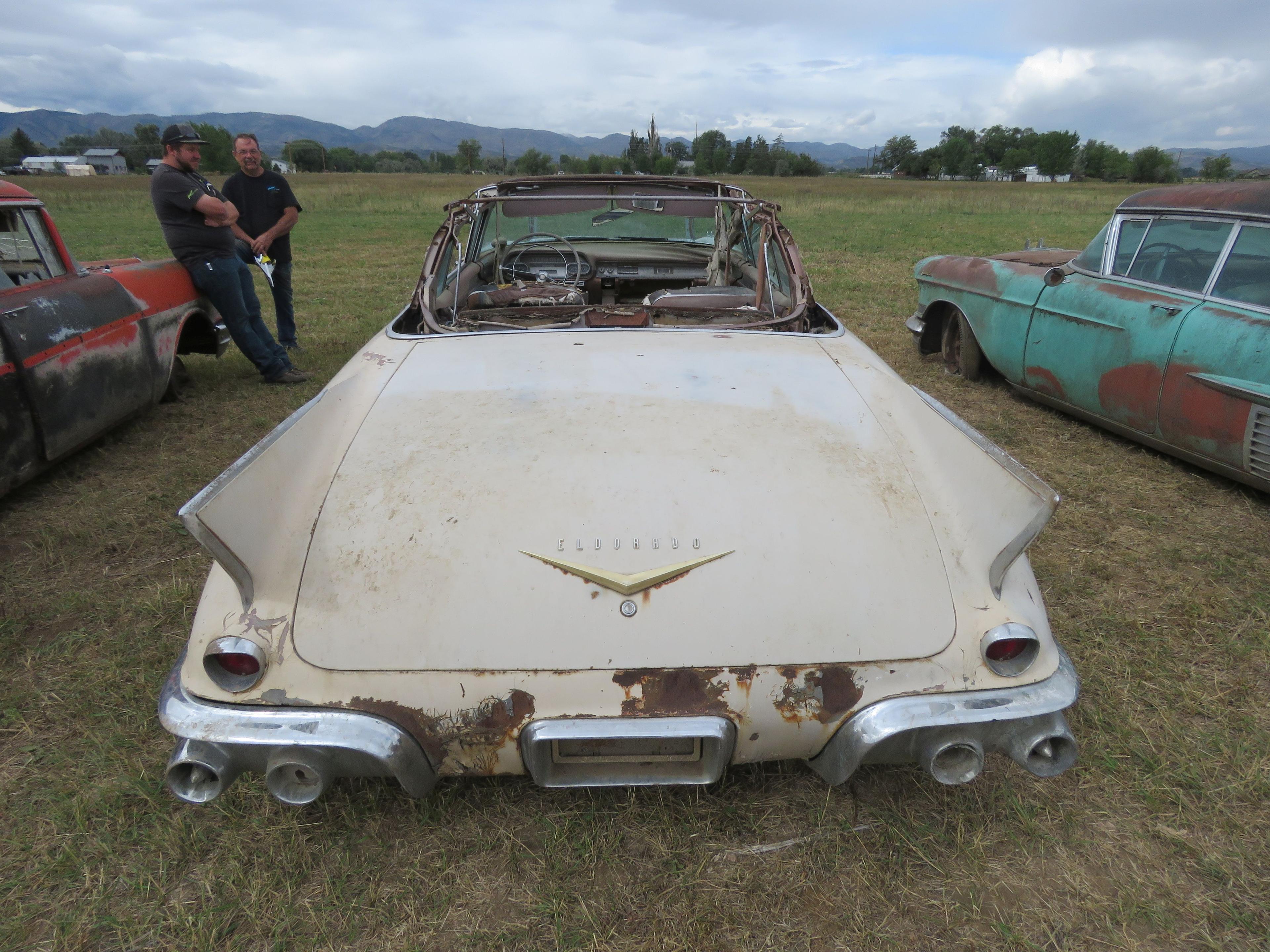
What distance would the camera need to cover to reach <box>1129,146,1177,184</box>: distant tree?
60469 mm

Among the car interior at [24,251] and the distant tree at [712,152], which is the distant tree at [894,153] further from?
the car interior at [24,251]

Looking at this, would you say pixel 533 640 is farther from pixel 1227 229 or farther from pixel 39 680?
pixel 1227 229

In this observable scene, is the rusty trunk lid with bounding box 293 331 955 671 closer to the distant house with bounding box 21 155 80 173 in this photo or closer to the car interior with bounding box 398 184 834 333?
the car interior with bounding box 398 184 834 333

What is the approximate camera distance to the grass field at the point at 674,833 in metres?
1.67

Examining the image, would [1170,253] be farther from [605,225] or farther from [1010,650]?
[1010,650]

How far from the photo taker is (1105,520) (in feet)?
11.7

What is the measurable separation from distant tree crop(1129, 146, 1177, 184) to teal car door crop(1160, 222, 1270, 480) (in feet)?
232

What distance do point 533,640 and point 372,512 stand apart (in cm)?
55

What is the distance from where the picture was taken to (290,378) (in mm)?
5539

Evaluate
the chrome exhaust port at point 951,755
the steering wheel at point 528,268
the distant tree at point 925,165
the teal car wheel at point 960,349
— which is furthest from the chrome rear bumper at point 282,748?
the distant tree at point 925,165

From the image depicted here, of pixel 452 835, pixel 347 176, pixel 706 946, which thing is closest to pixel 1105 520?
pixel 706 946

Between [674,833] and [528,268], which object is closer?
[674,833]

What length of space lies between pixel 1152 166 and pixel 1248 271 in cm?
8107

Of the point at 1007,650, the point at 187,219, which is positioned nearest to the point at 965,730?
the point at 1007,650
